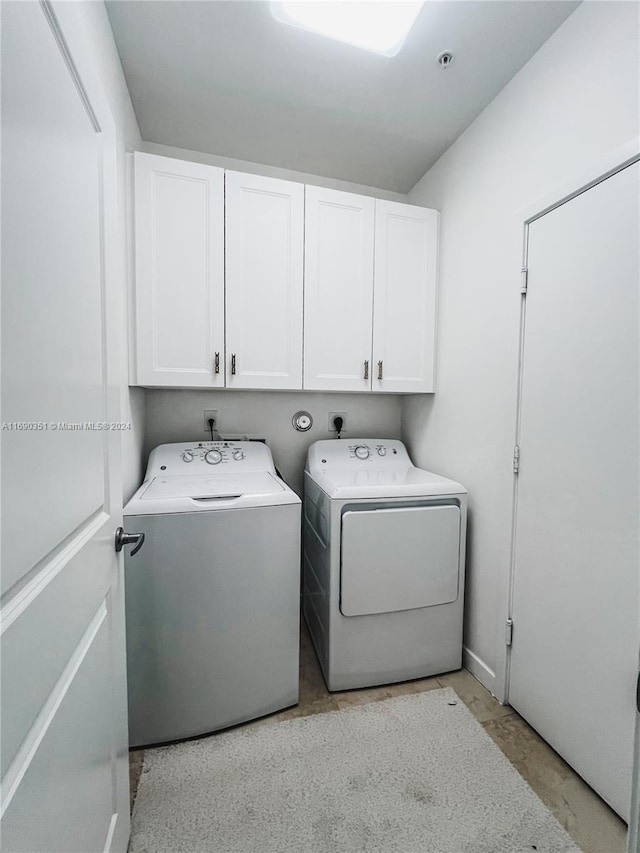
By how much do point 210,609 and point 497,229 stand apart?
2063 millimetres

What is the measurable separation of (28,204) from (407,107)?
6.11 feet

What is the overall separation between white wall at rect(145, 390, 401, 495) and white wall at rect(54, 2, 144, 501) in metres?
Answer: 0.16

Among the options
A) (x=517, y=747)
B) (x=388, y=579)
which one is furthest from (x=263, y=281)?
(x=517, y=747)

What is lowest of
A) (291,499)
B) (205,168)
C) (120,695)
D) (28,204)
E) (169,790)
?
(169,790)

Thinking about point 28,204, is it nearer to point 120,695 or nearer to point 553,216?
point 120,695

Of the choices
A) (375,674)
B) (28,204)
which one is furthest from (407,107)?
(375,674)

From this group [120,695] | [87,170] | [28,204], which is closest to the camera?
[28,204]

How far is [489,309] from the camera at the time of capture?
66.0 inches

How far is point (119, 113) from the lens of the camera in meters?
1.43

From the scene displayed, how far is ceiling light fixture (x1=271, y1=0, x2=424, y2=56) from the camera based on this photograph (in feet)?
4.00

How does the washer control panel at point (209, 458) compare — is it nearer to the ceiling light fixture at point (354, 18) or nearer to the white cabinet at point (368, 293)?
the white cabinet at point (368, 293)

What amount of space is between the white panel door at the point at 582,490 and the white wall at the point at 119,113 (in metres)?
1.48

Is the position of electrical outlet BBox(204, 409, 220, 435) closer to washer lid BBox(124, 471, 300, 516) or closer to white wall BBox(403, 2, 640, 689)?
washer lid BBox(124, 471, 300, 516)

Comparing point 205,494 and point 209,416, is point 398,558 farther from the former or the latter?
point 209,416
